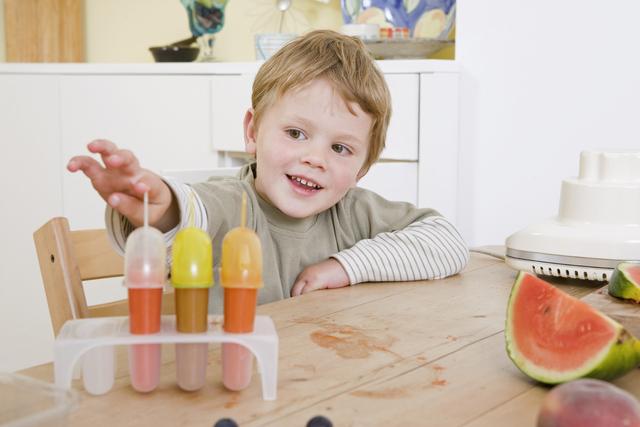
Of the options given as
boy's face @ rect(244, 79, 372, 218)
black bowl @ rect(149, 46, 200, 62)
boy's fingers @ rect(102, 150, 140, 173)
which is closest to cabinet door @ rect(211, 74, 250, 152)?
black bowl @ rect(149, 46, 200, 62)

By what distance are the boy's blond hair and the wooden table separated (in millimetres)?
356

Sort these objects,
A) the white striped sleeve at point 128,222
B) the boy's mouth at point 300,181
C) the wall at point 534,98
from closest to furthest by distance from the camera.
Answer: the white striped sleeve at point 128,222, the boy's mouth at point 300,181, the wall at point 534,98

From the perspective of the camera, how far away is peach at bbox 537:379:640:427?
52 cm

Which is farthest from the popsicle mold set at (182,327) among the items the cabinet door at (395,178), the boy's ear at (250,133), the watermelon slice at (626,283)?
the cabinet door at (395,178)

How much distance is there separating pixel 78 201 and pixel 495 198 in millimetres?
1224

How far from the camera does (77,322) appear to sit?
709 millimetres

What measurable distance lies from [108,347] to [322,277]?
60 cm

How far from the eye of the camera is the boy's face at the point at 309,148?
4.15 feet

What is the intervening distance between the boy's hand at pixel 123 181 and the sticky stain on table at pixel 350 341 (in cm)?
21

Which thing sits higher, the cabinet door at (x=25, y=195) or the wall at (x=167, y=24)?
the wall at (x=167, y=24)

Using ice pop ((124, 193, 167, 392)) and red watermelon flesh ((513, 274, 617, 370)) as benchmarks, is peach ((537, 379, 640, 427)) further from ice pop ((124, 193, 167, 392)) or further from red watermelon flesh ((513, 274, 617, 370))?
ice pop ((124, 193, 167, 392))

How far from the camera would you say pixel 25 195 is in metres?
2.56

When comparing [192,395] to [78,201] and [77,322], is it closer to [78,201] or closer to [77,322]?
[77,322]

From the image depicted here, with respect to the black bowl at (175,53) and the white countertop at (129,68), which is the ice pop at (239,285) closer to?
the white countertop at (129,68)
